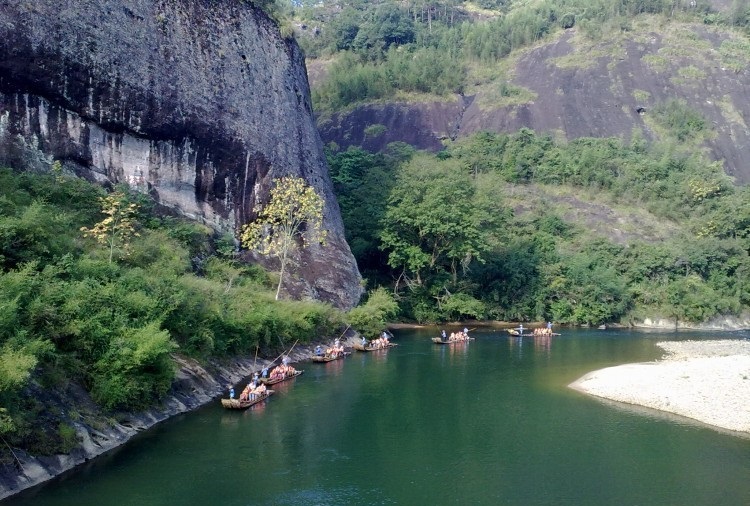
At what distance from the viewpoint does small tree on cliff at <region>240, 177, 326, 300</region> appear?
34.1 meters

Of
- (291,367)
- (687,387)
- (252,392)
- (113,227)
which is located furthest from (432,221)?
(252,392)

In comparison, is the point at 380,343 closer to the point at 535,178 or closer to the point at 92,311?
the point at 92,311

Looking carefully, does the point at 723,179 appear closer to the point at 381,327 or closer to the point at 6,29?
the point at 381,327

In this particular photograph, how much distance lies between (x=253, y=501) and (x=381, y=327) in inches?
908

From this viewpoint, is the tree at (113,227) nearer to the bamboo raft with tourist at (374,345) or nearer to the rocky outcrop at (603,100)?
the bamboo raft with tourist at (374,345)

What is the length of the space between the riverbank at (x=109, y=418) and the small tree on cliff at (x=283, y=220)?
10122mm

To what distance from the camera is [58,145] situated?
2802 centimetres

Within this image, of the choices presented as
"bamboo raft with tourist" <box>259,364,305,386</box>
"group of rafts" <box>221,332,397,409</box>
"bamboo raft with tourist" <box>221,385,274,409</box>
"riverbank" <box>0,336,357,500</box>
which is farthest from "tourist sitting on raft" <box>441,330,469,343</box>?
"bamboo raft with tourist" <box>221,385,274,409</box>

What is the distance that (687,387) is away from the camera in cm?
2306

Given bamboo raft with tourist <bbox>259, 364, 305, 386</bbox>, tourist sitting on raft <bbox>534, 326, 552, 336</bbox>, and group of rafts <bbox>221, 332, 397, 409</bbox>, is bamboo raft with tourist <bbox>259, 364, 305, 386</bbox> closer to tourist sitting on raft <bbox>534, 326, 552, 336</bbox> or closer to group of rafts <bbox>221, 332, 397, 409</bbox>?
group of rafts <bbox>221, 332, 397, 409</bbox>

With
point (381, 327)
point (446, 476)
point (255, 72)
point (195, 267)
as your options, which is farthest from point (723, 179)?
point (446, 476)

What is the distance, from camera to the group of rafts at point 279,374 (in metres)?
20.4

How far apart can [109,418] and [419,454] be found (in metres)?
7.80

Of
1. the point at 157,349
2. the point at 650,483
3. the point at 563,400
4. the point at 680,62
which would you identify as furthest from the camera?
the point at 680,62
